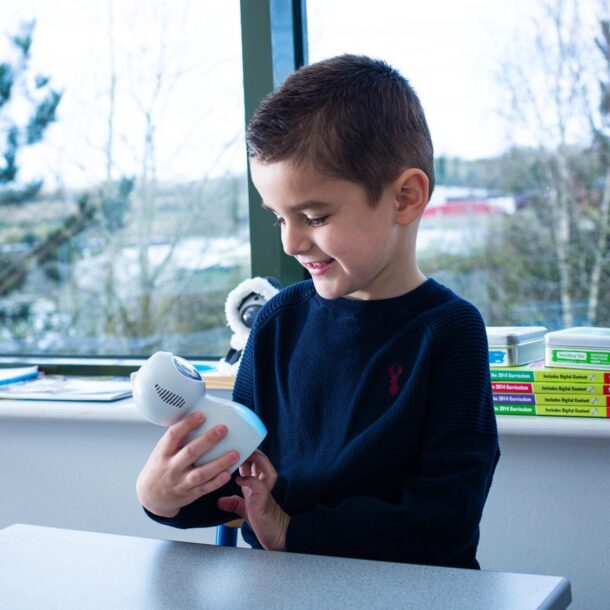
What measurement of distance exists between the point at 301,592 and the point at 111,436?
1345 mm

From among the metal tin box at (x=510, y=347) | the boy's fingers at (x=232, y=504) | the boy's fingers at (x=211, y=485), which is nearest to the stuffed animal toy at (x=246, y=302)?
the metal tin box at (x=510, y=347)

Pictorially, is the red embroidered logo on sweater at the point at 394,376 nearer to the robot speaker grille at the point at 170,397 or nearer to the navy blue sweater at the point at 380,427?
the navy blue sweater at the point at 380,427

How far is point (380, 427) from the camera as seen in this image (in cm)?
102

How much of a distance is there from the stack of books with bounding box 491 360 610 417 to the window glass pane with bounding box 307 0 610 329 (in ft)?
0.97

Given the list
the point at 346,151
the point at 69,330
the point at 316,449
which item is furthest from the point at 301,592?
the point at 69,330

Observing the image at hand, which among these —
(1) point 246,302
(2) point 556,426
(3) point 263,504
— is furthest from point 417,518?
(1) point 246,302

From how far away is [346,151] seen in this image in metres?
1.00

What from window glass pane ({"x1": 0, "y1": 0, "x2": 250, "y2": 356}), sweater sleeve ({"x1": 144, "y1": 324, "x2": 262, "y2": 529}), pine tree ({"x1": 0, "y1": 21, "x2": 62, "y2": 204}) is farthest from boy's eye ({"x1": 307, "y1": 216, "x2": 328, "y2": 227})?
pine tree ({"x1": 0, "y1": 21, "x2": 62, "y2": 204})

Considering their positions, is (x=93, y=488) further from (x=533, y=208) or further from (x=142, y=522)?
(x=533, y=208)

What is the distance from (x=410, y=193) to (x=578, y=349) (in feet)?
2.21

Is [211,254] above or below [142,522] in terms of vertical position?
above

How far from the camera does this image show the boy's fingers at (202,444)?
915 millimetres

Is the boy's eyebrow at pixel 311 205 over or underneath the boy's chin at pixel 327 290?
over

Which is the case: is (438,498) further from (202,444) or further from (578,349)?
(578,349)
